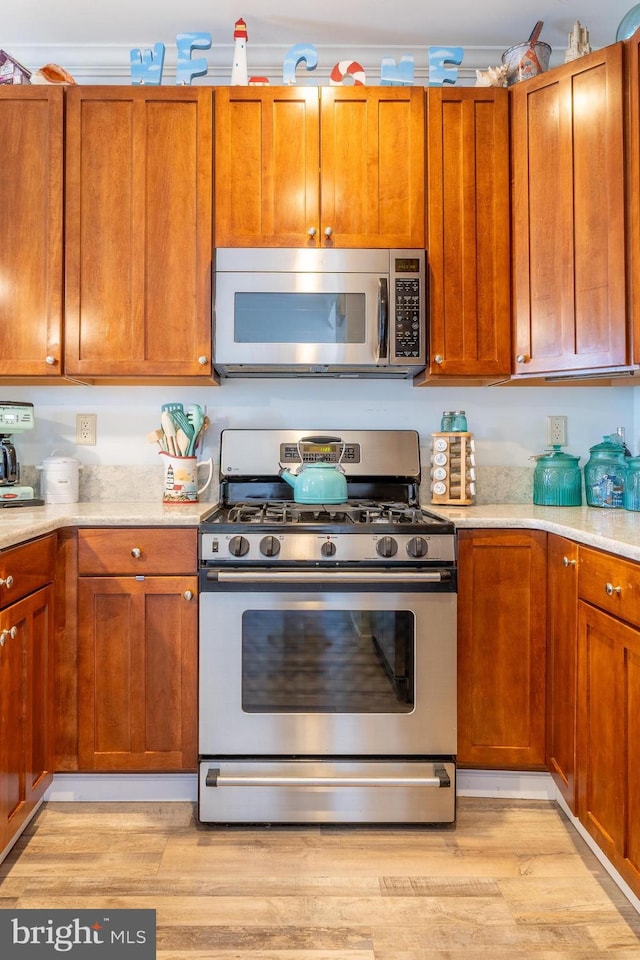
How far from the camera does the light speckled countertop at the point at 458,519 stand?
5.22ft

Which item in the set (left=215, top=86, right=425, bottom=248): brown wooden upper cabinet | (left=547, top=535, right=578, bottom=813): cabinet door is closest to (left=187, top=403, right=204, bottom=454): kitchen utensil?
(left=215, top=86, right=425, bottom=248): brown wooden upper cabinet

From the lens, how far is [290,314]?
6.97 ft

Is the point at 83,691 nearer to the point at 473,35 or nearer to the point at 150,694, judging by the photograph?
the point at 150,694

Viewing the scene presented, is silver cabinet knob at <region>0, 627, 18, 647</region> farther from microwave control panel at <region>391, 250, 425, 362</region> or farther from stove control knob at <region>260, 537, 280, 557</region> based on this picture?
microwave control panel at <region>391, 250, 425, 362</region>

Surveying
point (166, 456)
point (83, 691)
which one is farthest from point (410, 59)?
point (83, 691)

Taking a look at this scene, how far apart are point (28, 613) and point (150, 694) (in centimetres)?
46

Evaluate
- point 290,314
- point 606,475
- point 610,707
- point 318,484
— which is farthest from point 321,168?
point 610,707

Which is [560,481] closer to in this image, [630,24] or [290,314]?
[290,314]

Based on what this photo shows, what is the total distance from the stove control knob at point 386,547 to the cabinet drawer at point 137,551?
0.56 metres

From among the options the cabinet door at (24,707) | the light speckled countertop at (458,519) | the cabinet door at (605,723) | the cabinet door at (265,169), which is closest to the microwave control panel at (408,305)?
the cabinet door at (265,169)

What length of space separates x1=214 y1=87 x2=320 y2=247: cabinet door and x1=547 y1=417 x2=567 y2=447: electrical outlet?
1.17 metres

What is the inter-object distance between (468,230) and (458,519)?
1.02 metres

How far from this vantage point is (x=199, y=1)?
2.13 meters

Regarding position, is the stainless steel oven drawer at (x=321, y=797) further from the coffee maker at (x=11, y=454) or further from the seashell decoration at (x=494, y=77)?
the seashell decoration at (x=494, y=77)
